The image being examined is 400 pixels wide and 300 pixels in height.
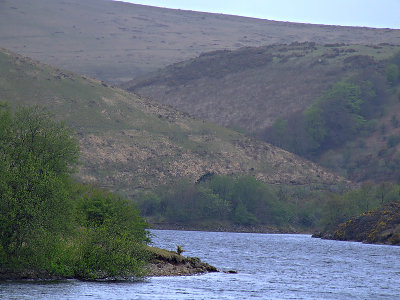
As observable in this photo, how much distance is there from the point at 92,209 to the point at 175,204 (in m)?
87.4

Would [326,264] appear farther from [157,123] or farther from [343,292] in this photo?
[157,123]

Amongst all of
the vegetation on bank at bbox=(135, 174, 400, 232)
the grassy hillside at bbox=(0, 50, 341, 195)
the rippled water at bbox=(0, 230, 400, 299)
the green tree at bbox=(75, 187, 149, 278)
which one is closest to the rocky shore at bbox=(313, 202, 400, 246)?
the vegetation on bank at bbox=(135, 174, 400, 232)

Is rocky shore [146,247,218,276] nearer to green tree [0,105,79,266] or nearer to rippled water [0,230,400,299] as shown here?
rippled water [0,230,400,299]

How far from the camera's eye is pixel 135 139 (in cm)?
16750

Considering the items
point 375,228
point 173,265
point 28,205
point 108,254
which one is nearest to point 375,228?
point 375,228

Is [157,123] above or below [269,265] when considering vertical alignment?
above

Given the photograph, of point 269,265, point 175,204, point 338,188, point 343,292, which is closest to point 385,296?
point 343,292

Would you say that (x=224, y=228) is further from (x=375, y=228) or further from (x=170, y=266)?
(x=170, y=266)

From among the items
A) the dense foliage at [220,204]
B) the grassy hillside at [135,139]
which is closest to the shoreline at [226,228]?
the dense foliage at [220,204]

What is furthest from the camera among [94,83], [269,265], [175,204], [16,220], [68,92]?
[94,83]

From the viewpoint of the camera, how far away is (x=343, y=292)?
50125 mm

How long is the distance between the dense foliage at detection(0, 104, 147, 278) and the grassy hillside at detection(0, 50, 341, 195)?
93.5 meters

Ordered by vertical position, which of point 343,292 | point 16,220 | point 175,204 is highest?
point 16,220

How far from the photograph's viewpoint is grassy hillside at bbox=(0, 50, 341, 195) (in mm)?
159125
